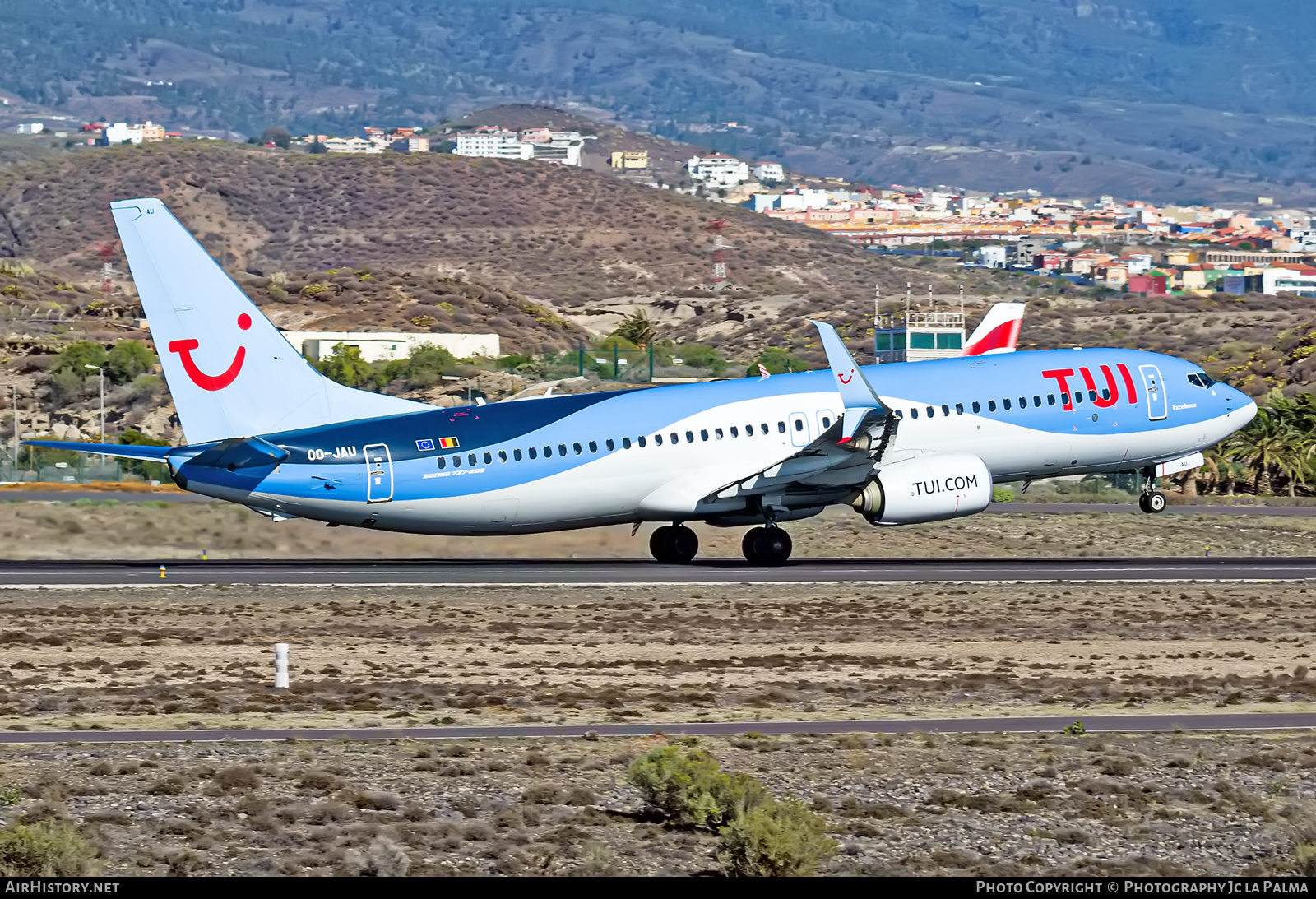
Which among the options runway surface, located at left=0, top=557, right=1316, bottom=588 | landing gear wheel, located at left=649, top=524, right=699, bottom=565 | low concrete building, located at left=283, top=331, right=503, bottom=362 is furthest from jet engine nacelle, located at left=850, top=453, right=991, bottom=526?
low concrete building, located at left=283, top=331, right=503, bottom=362

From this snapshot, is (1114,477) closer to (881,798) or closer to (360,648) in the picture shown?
(360,648)

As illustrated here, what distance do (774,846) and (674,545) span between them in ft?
95.3

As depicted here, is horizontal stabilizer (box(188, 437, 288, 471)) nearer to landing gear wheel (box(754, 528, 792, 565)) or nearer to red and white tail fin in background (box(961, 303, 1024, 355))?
landing gear wheel (box(754, 528, 792, 565))

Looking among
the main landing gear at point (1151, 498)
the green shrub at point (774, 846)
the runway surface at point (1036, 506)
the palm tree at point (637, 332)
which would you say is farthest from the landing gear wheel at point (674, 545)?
the palm tree at point (637, 332)

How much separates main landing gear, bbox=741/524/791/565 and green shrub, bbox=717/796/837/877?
27595 mm

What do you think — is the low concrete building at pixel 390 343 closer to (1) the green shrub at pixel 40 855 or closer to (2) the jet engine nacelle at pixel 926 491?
(2) the jet engine nacelle at pixel 926 491

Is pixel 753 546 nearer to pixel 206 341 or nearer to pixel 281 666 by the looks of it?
pixel 206 341

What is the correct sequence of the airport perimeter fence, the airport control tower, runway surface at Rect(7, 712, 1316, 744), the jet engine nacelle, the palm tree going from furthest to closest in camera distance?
the palm tree, the airport control tower, the airport perimeter fence, the jet engine nacelle, runway surface at Rect(7, 712, 1316, 744)

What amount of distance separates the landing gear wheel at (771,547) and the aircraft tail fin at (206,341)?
1130cm

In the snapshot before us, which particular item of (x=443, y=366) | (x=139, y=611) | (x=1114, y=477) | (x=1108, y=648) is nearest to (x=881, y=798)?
(x=1108, y=648)

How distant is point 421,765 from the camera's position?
75.4 ft

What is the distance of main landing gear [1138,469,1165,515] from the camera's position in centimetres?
4988

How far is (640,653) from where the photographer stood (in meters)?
33.3
